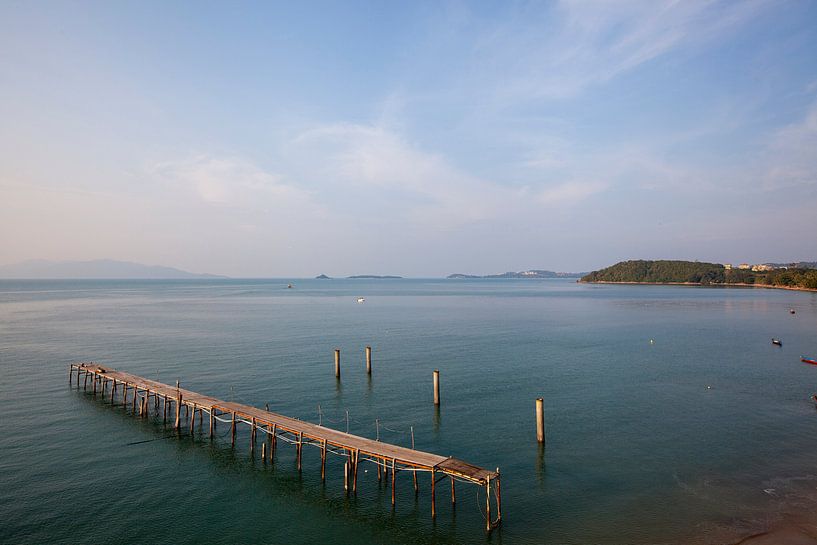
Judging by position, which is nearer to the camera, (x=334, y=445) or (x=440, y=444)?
(x=334, y=445)

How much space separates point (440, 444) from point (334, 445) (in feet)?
23.8

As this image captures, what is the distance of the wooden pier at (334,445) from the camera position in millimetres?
22656

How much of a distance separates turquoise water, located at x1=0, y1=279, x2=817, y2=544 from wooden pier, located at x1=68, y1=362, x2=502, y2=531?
0.86 m

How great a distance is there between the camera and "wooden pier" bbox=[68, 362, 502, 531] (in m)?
22.7

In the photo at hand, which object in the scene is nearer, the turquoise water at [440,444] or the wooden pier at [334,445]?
the turquoise water at [440,444]

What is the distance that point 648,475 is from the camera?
26.9 m

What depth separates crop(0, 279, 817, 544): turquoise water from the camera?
21.9 meters

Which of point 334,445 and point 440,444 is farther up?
point 334,445

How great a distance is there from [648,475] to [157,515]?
2603 cm

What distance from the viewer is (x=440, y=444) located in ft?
101

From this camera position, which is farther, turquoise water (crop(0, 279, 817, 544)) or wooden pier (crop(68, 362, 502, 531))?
wooden pier (crop(68, 362, 502, 531))

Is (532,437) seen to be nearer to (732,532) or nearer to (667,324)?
(732,532)

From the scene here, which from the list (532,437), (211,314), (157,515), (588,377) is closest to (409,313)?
(211,314)

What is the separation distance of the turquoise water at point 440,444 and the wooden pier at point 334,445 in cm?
86
